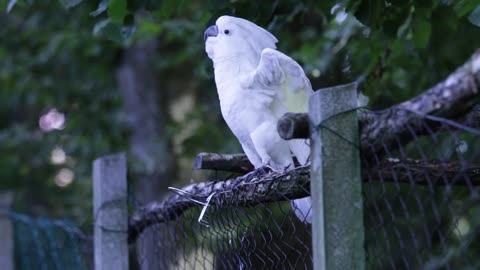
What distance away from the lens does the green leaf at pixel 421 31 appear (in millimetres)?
3145

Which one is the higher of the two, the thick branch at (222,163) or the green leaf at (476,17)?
the green leaf at (476,17)

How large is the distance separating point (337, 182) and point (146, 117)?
5469mm

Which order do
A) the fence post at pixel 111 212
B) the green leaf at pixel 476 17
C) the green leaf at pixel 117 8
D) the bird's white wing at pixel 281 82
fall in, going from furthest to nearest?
the fence post at pixel 111 212
the green leaf at pixel 117 8
the green leaf at pixel 476 17
the bird's white wing at pixel 281 82

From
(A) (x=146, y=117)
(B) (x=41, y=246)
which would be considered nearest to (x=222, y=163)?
(B) (x=41, y=246)

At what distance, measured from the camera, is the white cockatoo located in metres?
2.16

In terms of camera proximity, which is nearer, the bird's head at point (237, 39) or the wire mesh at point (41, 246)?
the bird's head at point (237, 39)

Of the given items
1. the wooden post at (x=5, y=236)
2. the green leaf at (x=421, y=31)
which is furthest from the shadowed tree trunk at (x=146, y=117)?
the green leaf at (x=421, y=31)

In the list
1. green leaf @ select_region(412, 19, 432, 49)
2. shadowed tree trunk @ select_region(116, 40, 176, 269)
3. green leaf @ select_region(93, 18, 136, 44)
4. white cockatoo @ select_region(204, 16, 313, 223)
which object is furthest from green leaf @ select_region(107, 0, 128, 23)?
shadowed tree trunk @ select_region(116, 40, 176, 269)

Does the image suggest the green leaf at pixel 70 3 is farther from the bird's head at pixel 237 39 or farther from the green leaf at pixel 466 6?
the green leaf at pixel 466 6

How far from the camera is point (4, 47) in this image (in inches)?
271

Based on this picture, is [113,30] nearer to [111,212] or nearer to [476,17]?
A: [111,212]

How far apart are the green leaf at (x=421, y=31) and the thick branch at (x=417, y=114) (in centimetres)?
181

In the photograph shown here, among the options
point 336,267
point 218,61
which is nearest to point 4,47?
point 218,61

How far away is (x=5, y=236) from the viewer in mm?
4102
